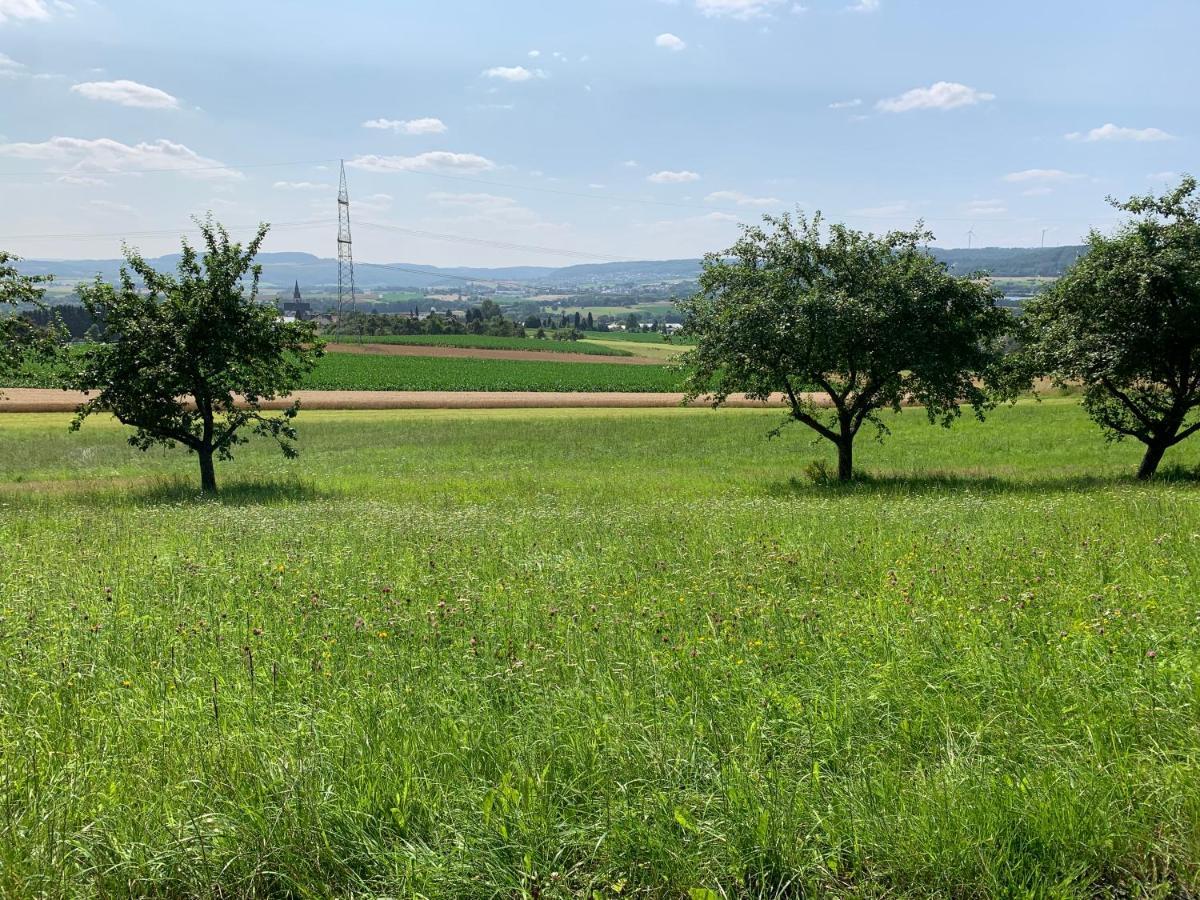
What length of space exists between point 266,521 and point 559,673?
9759mm

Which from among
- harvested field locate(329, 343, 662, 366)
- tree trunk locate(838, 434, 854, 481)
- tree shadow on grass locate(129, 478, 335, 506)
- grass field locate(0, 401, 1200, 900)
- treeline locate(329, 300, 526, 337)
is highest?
treeline locate(329, 300, 526, 337)

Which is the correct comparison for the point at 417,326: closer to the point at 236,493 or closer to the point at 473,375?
the point at 473,375

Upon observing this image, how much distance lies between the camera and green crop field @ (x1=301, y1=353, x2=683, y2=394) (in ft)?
249

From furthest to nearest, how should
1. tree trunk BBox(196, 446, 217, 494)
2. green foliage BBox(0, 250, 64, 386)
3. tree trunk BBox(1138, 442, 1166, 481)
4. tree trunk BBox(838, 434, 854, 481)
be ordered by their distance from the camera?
tree trunk BBox(838, 434, 854, 481)
tree trunk BBox(1138, 442, 1166, 481)
tree trunk BBox(196, 446, 217, 494)
green foliage BBox(0, 250, 64, 386)

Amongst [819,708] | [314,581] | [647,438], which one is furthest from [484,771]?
[647,438]

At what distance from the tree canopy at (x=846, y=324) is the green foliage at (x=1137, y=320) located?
6.95ft

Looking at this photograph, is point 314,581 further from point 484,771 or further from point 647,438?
point 647,438

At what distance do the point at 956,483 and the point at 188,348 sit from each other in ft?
83.2

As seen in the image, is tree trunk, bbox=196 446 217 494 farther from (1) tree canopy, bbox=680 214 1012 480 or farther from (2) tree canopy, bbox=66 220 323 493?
(1) tree canopy, bbox=680 214 1012 480

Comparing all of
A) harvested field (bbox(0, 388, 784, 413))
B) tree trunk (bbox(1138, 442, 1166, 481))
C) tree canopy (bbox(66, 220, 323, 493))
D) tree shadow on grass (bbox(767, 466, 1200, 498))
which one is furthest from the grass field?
harvested field (bbox(0, 388, 784, 413))

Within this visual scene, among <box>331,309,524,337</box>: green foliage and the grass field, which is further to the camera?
<box>331,309,524,337</box>: green foliage

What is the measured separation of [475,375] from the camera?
3342 inches

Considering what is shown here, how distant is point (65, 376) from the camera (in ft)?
76.6

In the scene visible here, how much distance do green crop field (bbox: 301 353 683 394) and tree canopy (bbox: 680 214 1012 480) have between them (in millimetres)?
47068
